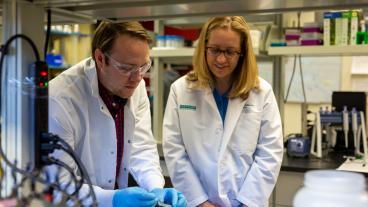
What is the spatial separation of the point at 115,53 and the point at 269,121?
32.4 inches

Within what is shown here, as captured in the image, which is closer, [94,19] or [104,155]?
[94,19]

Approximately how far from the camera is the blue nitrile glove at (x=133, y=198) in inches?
43.9

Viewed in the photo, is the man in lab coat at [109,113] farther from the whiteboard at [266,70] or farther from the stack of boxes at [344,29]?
the whiteboard at [266,70]

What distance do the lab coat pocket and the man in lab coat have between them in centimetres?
40

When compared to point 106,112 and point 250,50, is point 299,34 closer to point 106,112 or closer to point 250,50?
point 250,50

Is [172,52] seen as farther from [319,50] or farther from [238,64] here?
[238,64]

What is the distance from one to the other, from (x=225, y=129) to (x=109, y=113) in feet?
1.91

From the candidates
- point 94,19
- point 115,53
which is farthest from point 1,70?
point 115,53

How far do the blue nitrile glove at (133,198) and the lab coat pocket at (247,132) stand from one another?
0.68 metres

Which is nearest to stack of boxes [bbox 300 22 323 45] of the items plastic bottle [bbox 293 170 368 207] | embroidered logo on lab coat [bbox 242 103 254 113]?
embroidered logo on lab coat [bbox 242 103 254 113]

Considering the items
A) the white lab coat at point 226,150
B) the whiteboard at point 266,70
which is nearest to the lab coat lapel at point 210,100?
the white lab coat at point 226,150

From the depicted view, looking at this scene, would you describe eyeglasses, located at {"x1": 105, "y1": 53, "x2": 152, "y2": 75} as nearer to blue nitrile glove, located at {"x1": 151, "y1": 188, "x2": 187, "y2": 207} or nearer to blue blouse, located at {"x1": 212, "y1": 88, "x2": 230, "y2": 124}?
blue nitrile glove, located at {"x1": 151, "y1": 188, "x2": 187, "y2": 207}

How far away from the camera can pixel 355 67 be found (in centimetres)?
440

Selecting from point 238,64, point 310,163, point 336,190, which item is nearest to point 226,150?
point 238,64
